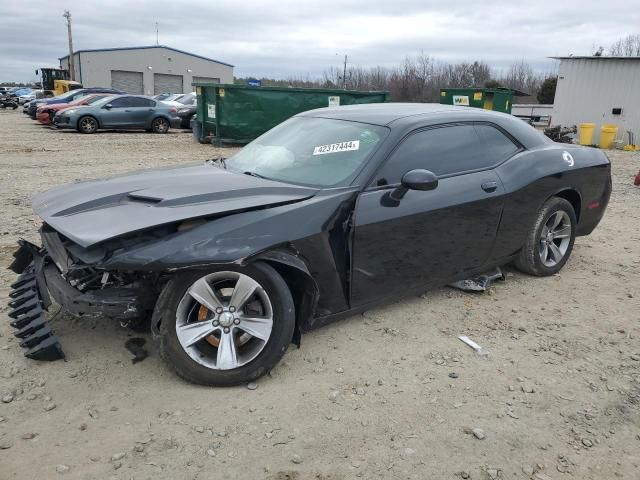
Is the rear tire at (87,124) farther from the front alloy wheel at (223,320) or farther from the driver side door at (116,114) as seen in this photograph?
the front alloy wheel at (223,320)

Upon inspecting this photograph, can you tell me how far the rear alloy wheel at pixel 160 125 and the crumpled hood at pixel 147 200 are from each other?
56.9 feet

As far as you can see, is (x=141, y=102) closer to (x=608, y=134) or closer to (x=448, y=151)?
(x=608, y=134)

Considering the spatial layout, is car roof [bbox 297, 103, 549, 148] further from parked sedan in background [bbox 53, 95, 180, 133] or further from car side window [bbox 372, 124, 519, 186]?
parked sedan in background [bbox 53, 95, 180, 133]

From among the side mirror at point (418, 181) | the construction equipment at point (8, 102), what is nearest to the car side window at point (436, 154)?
the side mirror at point (418, 181)

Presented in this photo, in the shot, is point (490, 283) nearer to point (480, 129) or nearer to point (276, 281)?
point (480, 129)

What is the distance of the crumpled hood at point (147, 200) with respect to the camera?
292 centimetres

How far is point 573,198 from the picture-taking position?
16.2ft

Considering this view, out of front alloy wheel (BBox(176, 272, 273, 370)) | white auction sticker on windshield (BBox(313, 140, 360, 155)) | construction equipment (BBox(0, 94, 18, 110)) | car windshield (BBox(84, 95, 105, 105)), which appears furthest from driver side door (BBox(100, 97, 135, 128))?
construction equipment (BBox(0, 94, 18, 110))

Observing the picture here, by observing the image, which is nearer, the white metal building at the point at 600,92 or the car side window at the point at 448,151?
the car side window at the point at 448,151

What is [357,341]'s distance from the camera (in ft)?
11.8

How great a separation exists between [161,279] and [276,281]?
625 mm

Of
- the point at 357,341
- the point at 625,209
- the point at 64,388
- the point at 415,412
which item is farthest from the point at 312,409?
the point at 625,209

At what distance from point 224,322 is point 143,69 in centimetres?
5365

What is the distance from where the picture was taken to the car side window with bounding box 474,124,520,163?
429cm
